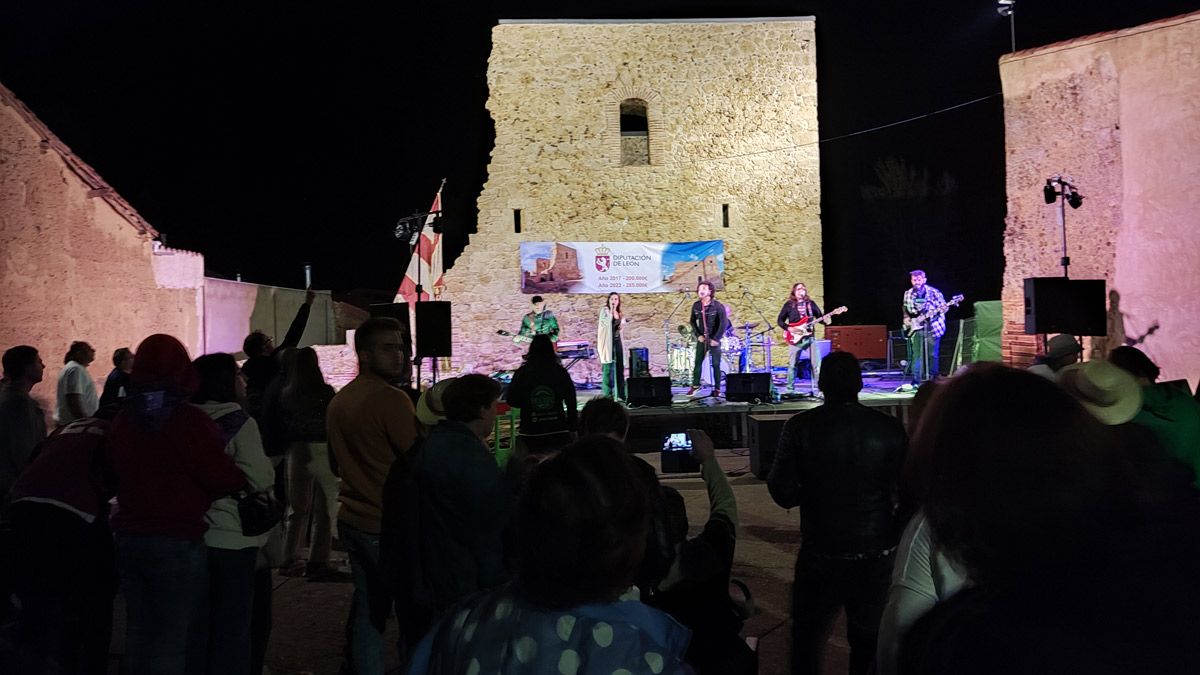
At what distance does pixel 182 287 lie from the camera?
41.5 ft

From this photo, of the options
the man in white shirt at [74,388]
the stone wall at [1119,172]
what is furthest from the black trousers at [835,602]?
the stone wall at [1119,172]

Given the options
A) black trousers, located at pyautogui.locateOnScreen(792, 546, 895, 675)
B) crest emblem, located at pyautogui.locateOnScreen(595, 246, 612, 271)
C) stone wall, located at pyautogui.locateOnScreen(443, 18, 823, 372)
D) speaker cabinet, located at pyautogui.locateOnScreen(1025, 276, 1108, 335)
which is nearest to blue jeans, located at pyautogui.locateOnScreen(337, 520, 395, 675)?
black trousers, located at pyautogui.locateOnScreen(792, 546, 895, 675)

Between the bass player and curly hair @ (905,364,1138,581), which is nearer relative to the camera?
curly hair @ (905,364,1138,581)

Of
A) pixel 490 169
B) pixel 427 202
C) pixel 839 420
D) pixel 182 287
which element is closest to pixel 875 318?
pixel 427 202

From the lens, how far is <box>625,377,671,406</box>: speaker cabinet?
9.88 metres

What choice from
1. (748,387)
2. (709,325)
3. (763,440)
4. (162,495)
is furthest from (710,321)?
(162,495)

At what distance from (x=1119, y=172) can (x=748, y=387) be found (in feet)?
17.5

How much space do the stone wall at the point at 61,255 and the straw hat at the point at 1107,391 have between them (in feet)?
37.2

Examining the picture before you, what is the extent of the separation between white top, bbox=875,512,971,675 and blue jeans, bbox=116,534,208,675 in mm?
2244

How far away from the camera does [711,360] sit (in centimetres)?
1097

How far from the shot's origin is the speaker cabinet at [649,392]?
32.4ft

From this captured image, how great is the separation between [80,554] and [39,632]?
283mm

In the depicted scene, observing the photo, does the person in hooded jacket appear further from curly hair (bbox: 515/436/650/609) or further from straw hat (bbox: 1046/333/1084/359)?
straw hat (bbox: 1046/333/1084/359)

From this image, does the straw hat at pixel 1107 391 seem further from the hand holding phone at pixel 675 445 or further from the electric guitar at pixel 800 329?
the electric guitar at pixel 800 329
